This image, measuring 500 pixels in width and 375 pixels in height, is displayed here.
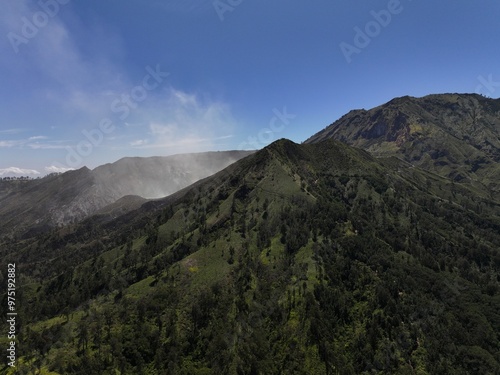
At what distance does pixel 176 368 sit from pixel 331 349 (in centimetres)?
7166

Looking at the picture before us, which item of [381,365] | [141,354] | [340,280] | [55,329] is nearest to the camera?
[381,365]

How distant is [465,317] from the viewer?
17762cm

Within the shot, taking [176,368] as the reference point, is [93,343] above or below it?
above

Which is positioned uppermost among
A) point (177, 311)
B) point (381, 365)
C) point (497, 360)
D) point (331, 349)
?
point (177, 311)

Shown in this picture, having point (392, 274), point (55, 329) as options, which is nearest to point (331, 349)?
point (392, 274)

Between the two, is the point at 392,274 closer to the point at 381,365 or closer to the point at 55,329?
the point at 381,365

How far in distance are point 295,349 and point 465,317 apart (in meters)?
101

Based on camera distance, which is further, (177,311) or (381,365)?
(177,311)

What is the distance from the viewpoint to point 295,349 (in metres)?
151

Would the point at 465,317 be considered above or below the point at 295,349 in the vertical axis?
below

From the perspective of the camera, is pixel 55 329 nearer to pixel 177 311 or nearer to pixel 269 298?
pixel 177 311

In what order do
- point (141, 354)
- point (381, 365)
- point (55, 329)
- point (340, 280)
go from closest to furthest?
point (381, 365) → point (141, 354) → point (55, 329) → point (340, 280)

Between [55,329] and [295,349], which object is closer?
[295,349]

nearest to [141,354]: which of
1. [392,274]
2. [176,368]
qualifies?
[176,368]
